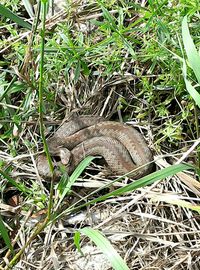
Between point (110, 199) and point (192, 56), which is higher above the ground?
point (192, 56)

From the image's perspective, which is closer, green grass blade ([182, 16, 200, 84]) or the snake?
green grass blade ([182, 16, 200, 84])

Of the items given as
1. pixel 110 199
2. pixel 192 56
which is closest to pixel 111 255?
pixel 110 199

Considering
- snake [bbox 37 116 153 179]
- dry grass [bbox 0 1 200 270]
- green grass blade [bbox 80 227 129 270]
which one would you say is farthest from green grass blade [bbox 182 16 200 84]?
snake [bbox 37 116 153 179]

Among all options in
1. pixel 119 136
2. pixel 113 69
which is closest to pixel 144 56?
pixel 113 69

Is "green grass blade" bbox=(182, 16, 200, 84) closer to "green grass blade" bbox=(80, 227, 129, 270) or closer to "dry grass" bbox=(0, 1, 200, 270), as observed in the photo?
"dry grass" bbox=(0, 1, 200, 270)

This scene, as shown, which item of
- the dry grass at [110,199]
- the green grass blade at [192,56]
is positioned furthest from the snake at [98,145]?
the green grass blade at [192,56]

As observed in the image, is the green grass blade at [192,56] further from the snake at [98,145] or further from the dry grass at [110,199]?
the snake at [98,145]

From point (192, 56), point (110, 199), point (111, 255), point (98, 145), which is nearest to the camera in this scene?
point (111, 255)

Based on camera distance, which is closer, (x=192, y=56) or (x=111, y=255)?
(x=111, y=255)

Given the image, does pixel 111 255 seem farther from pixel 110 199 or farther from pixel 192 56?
pixel 192 56
